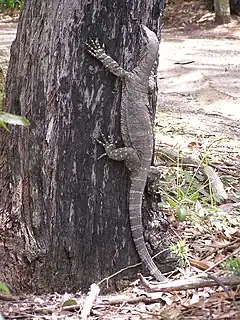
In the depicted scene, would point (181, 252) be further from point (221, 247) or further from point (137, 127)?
point (137, 127)

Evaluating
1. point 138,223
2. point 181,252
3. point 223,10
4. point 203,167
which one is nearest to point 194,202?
point 203,167

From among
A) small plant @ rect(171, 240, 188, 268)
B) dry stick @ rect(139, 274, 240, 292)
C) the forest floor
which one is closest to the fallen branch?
the forest floor

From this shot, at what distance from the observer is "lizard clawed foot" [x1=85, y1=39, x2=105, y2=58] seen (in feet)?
10.4

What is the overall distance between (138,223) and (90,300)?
53cm

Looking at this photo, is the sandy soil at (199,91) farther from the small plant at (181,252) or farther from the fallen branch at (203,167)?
the small plant at (181,252)

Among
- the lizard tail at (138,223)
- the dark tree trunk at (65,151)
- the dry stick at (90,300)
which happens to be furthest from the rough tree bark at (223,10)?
the dry stick at (90,300)

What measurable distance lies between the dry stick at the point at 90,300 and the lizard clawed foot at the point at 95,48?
1204 mm

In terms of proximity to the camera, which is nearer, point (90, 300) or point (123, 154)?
point (90, 300)

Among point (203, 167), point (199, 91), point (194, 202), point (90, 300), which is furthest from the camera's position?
point (199, 91)

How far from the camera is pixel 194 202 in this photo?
470 centimetres

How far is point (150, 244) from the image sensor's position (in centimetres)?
378

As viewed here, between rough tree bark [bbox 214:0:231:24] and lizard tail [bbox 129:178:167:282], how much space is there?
15.7 m

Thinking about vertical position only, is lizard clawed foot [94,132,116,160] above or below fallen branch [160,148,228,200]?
above

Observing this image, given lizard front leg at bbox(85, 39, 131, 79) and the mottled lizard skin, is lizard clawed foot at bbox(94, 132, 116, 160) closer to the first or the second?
the mottled lizard skin
